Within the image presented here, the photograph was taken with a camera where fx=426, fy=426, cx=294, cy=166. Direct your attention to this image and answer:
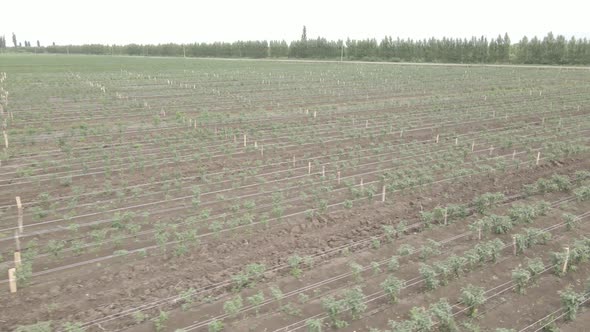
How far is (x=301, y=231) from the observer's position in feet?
31.1

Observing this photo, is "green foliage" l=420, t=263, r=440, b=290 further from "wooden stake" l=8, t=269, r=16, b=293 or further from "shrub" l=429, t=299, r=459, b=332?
"wooden stake" l=8, t=269, r=16, b=293

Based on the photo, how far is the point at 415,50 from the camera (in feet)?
250

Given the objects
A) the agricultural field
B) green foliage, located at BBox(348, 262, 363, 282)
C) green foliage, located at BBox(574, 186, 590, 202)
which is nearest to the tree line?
the agricultural field

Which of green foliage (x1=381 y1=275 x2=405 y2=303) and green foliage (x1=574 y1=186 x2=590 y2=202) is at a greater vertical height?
green foliage (x1=574 y1=186 x2=590 y2=202)

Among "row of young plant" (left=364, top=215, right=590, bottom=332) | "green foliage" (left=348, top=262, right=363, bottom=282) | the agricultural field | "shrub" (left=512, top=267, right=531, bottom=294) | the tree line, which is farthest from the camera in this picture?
the tree line

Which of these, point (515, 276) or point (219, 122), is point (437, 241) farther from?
point (219, 122)

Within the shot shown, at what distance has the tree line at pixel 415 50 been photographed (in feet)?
202

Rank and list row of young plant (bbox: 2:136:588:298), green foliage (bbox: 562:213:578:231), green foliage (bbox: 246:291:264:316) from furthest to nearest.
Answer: green foliage (bbox: 562:213:578:231) < row of young plant (bbox: 2:136:588:298) < green foliage (bbox: 246:291:264:316)

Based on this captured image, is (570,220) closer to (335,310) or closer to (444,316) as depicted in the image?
(444,316)

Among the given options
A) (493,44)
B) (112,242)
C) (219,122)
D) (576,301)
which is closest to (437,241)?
(576,301)

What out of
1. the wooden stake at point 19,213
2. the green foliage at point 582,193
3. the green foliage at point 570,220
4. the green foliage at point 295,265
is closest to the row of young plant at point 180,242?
the wooden stake at point 19,213

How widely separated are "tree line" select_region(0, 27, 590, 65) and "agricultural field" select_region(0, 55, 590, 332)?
49.1m

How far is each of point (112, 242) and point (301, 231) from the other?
397 centimetres

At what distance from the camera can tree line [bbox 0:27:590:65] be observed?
61719 millimetres
